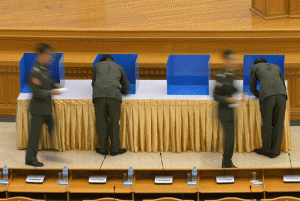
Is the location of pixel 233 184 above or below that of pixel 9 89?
below

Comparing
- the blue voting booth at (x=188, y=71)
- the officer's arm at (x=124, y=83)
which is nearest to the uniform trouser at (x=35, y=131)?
the officer's arm at (x=124, y=83)

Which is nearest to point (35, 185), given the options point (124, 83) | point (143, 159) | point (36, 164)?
point (36, 164)

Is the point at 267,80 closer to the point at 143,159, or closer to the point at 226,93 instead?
the point at 226,93

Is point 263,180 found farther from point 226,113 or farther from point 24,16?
point 24,16

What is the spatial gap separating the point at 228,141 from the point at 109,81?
1383 mm

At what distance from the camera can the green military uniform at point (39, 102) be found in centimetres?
595

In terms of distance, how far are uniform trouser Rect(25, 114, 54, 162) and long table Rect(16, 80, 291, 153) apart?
404 millimetres

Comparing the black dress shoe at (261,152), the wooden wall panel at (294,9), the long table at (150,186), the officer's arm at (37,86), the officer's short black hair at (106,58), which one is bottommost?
the long table at (150,186)

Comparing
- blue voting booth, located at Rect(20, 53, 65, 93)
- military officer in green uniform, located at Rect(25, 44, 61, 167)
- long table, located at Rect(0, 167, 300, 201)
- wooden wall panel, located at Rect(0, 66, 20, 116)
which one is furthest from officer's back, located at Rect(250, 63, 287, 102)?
wooden wall panel, located at Rect(0, 66, 20, 116)

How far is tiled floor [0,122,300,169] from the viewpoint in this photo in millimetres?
6316

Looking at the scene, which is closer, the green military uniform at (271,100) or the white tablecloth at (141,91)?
the green military uniform at (271,100)

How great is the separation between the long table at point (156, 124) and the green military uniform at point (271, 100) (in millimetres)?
174

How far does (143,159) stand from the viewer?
21.2ft

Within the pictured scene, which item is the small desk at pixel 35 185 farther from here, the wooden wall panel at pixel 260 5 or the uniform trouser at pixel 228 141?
the wooden wall panel at pixel 260 5
